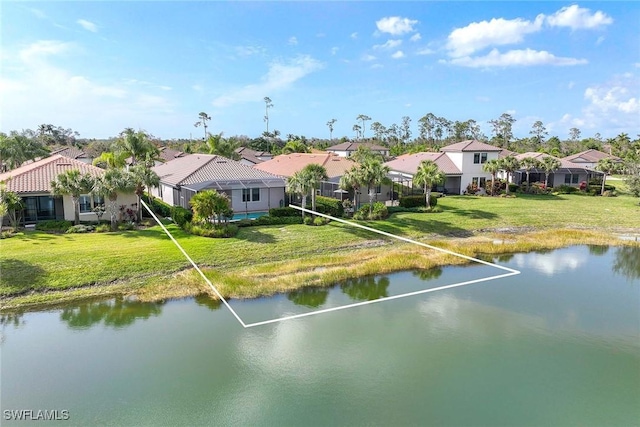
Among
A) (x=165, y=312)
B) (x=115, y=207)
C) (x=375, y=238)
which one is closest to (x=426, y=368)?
(x=165, y=312)

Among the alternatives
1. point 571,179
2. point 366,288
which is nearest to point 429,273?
point 366,288

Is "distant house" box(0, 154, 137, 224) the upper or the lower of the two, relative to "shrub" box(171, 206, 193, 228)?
upper

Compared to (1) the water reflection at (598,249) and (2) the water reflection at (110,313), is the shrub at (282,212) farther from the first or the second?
(1) the water reflection at (598,249)

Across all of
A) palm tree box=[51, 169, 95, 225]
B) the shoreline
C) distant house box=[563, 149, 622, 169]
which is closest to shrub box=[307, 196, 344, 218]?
the shoreline

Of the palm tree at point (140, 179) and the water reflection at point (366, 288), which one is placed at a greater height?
the palm tree at point (140, 179)

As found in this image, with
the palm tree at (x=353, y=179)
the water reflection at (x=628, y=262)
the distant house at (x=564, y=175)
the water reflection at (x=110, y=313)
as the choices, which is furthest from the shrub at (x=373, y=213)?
the distant house at (x=564, y=175)

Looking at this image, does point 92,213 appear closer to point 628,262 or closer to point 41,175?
point 41,175

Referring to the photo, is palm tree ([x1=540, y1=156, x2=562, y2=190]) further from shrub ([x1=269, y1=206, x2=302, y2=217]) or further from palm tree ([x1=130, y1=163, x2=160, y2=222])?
palm tree ([x1=130, y1=163, x2=160, y2=222])
